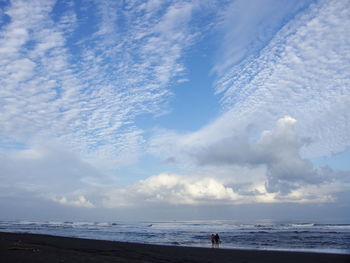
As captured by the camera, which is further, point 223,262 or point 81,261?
point 223,262

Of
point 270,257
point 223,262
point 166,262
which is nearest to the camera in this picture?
point 166,262

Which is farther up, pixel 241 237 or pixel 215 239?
pixel 215 239

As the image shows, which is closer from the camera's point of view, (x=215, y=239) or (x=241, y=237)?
(x=215, y=239)

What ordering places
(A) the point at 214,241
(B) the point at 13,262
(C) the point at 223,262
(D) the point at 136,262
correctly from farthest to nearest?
1. (A) the point at 214,241
2. (C) the point at 223,262
3. (D) the point at 136,262
4. (B) the point at 13,262

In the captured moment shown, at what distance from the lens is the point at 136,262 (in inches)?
659

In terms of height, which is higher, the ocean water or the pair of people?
the pair of people

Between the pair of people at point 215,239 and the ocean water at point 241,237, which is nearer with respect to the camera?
the ocean water at point 241,237

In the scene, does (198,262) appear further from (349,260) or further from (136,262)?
(349,260)

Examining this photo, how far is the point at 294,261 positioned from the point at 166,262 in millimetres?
10140

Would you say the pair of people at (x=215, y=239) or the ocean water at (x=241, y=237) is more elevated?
the pair of people at (x=215, y=239)

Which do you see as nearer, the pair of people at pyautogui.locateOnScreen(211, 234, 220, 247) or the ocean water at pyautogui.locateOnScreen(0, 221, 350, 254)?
the ocean water at pyautogui.locateOnScreen(0, 221, 350, 254)

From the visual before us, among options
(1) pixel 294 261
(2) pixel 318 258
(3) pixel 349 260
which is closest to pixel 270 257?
(1) pixel 294 261

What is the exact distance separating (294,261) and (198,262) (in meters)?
7.85

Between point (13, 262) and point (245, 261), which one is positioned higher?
point (13, 262)
